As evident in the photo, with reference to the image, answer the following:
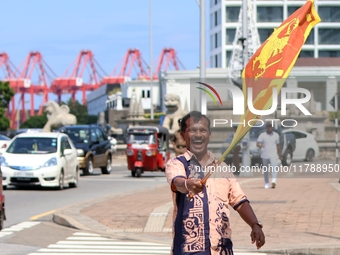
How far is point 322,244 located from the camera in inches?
441

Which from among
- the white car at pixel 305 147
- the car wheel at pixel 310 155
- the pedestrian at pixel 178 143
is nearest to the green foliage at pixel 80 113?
the pedestrian at pixel 178 143

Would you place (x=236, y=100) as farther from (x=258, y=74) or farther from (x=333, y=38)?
(x=333, y=38)

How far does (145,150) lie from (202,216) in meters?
25.8

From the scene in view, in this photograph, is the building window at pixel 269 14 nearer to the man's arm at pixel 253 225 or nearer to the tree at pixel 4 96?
the tree at pixel 4 96

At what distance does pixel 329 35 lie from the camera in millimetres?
105875

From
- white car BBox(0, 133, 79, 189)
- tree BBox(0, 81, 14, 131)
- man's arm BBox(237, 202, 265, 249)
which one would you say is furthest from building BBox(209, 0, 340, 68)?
man's arm BBox(237, 202, 265, 249)

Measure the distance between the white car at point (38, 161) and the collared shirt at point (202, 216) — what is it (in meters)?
18.0

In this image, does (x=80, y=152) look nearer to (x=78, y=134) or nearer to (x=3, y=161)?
(x=78, y=134)

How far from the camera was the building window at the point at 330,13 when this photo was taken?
105m

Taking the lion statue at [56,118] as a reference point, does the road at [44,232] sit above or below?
below

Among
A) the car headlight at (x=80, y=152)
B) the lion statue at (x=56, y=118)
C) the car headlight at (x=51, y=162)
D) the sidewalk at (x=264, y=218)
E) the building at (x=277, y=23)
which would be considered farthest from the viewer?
the building at (x=277, y=23)

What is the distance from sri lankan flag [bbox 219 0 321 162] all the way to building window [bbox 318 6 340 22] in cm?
10161

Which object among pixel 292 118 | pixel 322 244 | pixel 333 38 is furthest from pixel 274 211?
pixel 333 38

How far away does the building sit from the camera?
104688 mm
